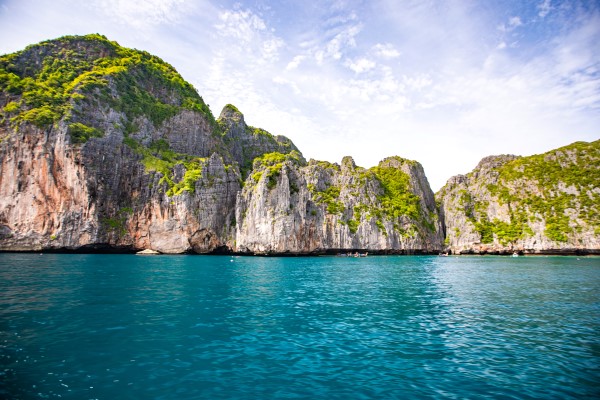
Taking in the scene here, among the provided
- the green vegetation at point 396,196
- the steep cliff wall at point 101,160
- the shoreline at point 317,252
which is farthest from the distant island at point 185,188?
the shoreline at point 317,252

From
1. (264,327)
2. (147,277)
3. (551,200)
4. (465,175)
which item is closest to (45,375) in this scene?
(264,327)

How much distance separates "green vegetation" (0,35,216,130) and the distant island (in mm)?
477

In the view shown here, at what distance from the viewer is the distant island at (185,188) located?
97500mm

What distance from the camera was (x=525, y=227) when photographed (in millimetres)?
128875

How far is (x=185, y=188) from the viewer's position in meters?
111

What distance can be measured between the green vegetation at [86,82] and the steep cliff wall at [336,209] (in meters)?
49.6

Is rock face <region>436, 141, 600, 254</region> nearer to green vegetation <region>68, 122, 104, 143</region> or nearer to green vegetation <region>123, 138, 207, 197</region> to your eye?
green vegetation <region>123, 138, 207, 197</region>

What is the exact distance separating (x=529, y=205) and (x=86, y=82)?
175 m

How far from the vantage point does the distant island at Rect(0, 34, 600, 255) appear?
97.5m

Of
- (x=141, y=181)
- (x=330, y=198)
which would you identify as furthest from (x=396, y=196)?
(x=141, y=181)

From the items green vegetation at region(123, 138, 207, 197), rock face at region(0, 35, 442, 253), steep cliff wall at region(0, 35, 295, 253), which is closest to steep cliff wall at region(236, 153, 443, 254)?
rock face at region(0, 35, 442, 253)

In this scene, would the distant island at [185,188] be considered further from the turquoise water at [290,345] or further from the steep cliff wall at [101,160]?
the turquoise water at [290,345]

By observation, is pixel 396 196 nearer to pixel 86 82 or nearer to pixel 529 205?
pixel 529 205

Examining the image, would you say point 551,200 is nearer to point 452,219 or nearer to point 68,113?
point 452,219
